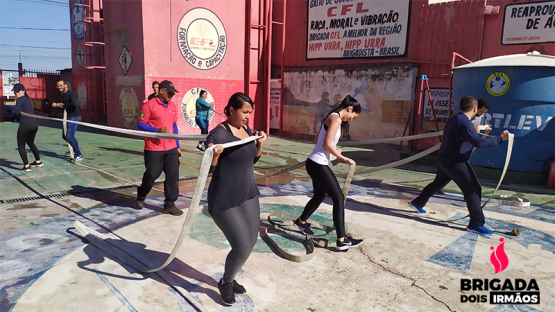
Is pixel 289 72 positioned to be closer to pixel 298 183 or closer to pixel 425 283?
pixel 298 183

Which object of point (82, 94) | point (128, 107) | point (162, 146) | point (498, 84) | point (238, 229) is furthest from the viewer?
point (82, 94)

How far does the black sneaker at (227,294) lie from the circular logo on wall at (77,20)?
20143 mm

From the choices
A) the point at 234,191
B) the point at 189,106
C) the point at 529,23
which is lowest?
the point at 234,191

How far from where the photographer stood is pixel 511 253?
4.51 m

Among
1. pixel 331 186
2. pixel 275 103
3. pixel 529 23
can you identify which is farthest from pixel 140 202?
pixel 275 103

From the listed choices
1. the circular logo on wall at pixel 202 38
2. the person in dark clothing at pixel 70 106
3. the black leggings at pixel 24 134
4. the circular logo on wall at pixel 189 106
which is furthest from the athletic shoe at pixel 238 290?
the circular logo on wall at pixel 202 38

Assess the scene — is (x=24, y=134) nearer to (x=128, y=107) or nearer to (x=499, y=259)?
(x=128, y=107)

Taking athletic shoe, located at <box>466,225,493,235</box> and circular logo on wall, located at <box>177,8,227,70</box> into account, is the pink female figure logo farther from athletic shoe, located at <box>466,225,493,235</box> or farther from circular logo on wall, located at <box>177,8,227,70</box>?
circular logo on wall, located at <box>177,8,227,70</box>

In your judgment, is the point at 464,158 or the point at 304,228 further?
the point at 464,158

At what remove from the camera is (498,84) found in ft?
27.5

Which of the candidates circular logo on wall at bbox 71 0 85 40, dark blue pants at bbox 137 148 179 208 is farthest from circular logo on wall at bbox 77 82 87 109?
dark blue pants at bbox 137 148 179 208

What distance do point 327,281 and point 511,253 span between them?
7.83ft

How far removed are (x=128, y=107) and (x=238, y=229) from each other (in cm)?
1327

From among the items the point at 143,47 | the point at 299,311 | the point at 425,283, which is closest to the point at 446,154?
the point at 425,283
